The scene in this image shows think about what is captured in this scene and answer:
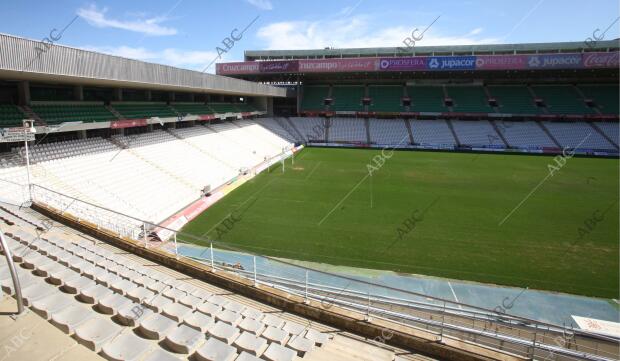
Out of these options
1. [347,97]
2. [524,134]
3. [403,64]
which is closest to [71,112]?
[403,64]

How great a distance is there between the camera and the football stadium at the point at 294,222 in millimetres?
4812

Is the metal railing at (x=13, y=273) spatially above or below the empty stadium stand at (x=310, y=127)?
below

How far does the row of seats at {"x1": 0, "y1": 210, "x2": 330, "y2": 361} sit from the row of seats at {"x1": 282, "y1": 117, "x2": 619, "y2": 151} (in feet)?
121

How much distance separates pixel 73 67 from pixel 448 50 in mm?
51242

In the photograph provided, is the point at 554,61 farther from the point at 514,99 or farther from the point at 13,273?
the point at 13,273

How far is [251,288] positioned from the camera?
6227 millimetres

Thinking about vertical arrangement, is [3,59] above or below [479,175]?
above

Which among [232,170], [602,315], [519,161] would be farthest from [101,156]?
[519,161]

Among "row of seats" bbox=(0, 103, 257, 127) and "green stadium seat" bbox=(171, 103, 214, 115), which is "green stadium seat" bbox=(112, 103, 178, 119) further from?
"green stadium seat" bbox=(171, 103, 214, 115)

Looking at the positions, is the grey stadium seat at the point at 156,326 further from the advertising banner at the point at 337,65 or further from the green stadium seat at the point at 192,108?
the advertising banner at the point at 337,65

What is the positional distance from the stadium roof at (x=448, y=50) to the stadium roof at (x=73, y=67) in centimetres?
3451

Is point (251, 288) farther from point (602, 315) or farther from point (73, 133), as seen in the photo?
point (73, 133)

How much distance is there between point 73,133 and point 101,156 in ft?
8.44

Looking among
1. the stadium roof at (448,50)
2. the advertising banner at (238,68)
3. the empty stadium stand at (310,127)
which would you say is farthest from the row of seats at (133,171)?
the stadium roof at (448,50)
